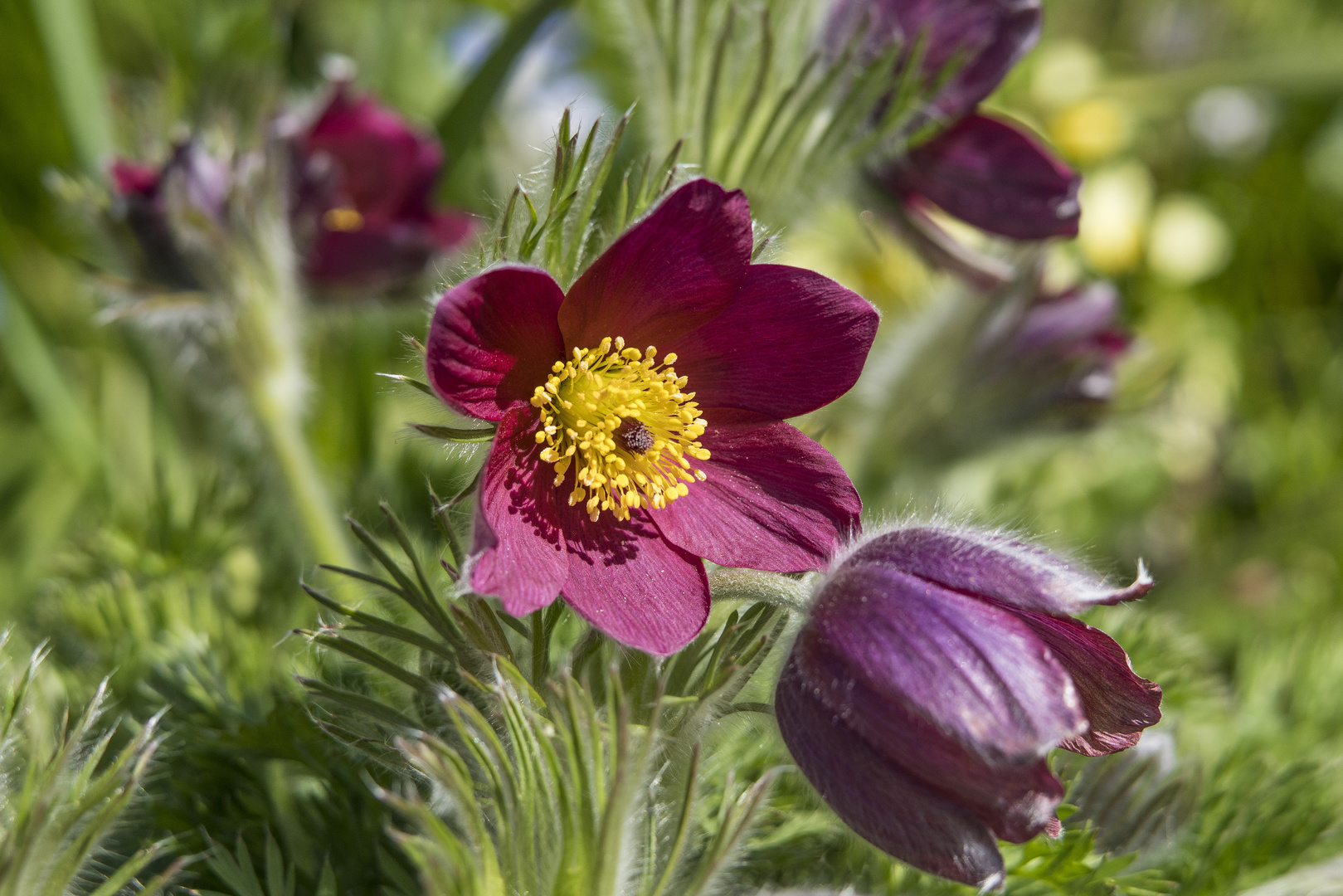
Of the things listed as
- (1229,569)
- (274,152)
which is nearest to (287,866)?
(274,152)

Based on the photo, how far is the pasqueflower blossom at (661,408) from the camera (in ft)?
1.71

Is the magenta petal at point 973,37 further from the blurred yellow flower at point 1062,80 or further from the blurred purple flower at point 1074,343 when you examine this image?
the blurred yellow flower at point 1062,80

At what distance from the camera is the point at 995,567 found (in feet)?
1.62

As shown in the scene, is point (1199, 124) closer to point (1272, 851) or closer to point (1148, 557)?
point (1148, 557)

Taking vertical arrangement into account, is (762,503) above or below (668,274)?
below

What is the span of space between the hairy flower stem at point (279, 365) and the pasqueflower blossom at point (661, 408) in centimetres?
38

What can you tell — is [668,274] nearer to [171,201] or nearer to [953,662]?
[953,662]

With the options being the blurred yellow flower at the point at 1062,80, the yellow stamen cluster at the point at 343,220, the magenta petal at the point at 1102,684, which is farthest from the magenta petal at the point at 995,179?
the blurred yellow flower at the point at 1062,80

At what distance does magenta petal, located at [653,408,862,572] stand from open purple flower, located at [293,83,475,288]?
0.48m

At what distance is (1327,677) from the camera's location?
0.92 metres

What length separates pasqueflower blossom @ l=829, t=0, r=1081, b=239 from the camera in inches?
29.1

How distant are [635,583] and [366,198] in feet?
2.05

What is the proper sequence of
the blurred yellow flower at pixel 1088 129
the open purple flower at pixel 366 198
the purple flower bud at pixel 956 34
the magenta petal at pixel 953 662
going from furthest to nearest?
the blurred yellow flower at pixel 1088 129
the open purple flower at pixel 366 198
the purple flower bud at pixel 956 34
the magenta petal at pixel 953 662

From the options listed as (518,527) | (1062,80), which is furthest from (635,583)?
(1062,80)
